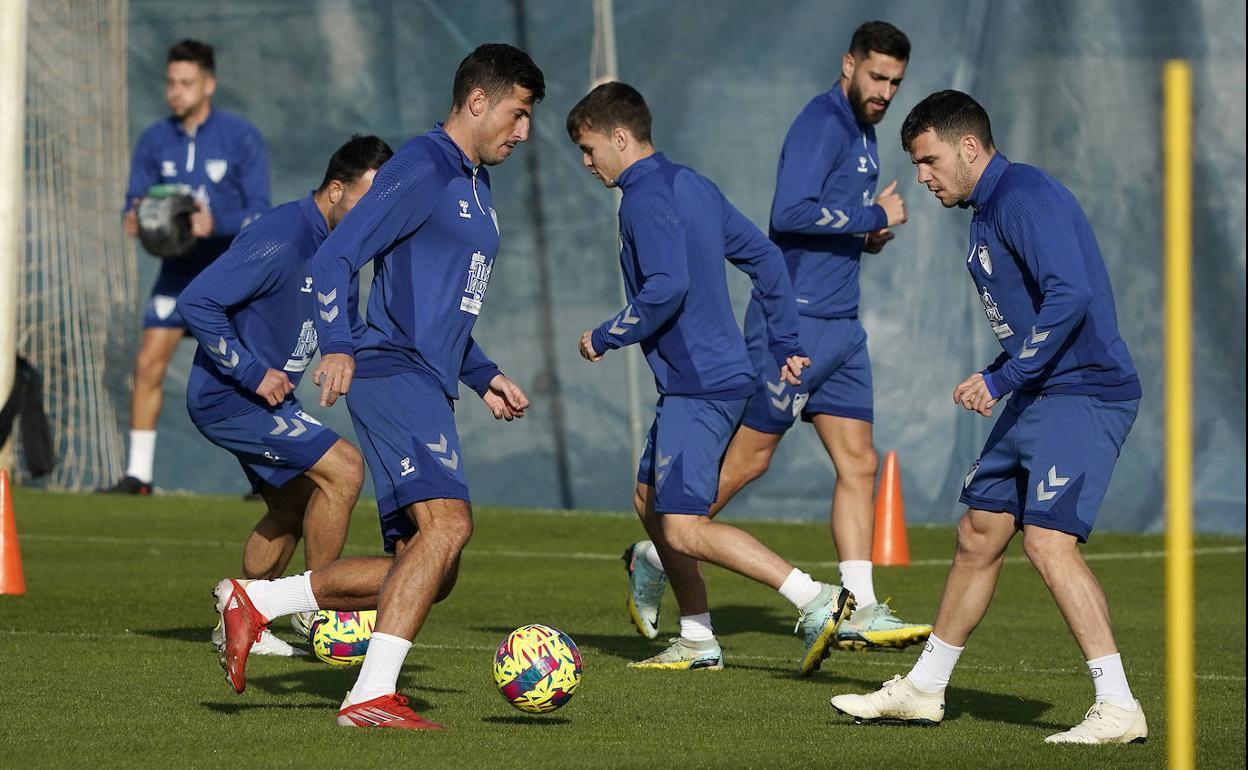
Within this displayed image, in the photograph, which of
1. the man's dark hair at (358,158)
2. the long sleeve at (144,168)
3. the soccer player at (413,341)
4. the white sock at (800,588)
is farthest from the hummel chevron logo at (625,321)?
the long sleeve at (144,168)

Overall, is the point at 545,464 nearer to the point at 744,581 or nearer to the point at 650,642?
the point at 744,581

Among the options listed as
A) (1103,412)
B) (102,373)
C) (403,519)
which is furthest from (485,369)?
(102,373)

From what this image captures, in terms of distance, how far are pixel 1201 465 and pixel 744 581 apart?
14.0ft

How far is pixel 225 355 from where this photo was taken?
801 centimetres

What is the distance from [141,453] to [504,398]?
7.66 meters

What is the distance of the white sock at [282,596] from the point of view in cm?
675

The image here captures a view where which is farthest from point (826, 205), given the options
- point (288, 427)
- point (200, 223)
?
point (200, 223)

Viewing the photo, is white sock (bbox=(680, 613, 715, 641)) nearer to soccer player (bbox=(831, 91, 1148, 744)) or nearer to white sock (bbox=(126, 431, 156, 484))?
soccer player (bbox=(831, 91, 1148, 744))

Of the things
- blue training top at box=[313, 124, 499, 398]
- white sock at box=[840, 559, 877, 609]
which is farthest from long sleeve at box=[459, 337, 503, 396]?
white sock at box=[840, 559, 877, 609]

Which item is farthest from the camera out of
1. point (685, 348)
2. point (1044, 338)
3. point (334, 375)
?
point (685, 348)

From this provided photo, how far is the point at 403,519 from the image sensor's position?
6648 millimetres

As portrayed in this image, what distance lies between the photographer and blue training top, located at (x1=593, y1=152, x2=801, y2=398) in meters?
7.56

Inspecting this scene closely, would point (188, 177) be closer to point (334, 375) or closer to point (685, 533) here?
point (685, 533)

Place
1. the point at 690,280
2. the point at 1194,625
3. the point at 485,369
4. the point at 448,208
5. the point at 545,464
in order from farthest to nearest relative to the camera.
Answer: the point at 545,464
the point at 1194,625
the point at 690,280
the point at 485,369
the point at 448,208
